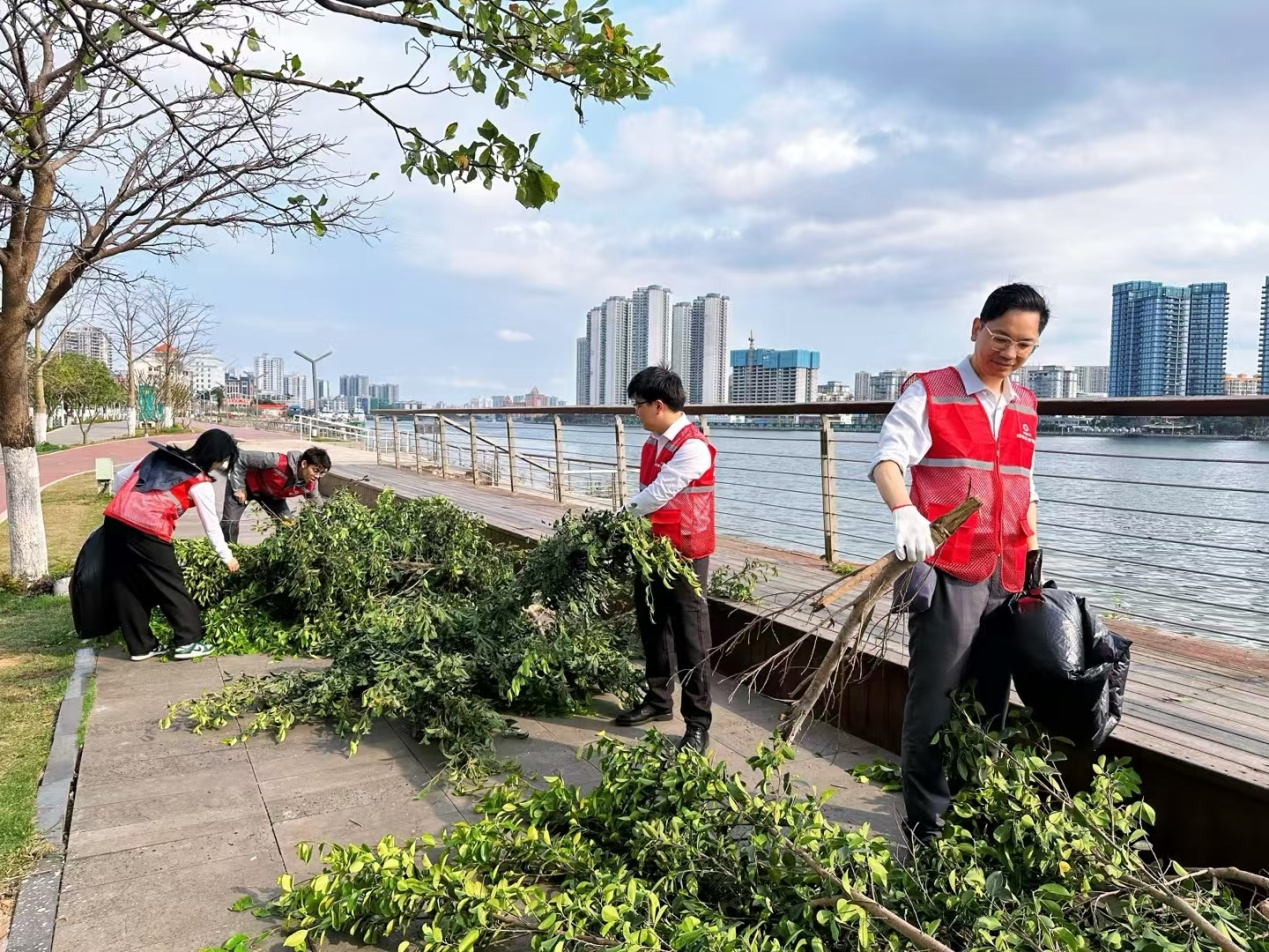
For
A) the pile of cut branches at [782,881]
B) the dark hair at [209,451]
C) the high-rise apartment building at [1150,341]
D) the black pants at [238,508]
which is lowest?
the pile of cut branches at [782,881]

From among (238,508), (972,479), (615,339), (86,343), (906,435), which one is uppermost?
(86,343)

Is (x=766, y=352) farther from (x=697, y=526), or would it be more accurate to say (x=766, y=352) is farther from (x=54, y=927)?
(x=54, y=927)

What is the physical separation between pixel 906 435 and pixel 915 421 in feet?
0.17

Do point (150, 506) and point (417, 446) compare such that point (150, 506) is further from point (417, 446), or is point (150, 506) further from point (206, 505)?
point (417, 446)

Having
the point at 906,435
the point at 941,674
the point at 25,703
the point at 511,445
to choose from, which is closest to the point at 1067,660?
the point at 941,674

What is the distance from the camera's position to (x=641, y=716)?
4102 mm

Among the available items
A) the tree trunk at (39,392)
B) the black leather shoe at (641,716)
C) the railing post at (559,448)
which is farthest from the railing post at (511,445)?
the tree trunk at (39,392)

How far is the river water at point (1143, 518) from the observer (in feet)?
13.7

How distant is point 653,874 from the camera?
2.48m

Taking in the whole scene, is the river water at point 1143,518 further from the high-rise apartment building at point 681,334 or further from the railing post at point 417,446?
the high-rise apartment building at point 681,334

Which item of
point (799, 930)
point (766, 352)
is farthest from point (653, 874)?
point (766, 352)

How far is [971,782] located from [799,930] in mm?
752

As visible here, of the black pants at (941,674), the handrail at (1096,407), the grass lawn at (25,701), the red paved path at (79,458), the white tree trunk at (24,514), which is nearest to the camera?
the black pants at (941,674)

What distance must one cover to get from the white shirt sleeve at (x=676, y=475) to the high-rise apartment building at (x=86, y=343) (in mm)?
20440
